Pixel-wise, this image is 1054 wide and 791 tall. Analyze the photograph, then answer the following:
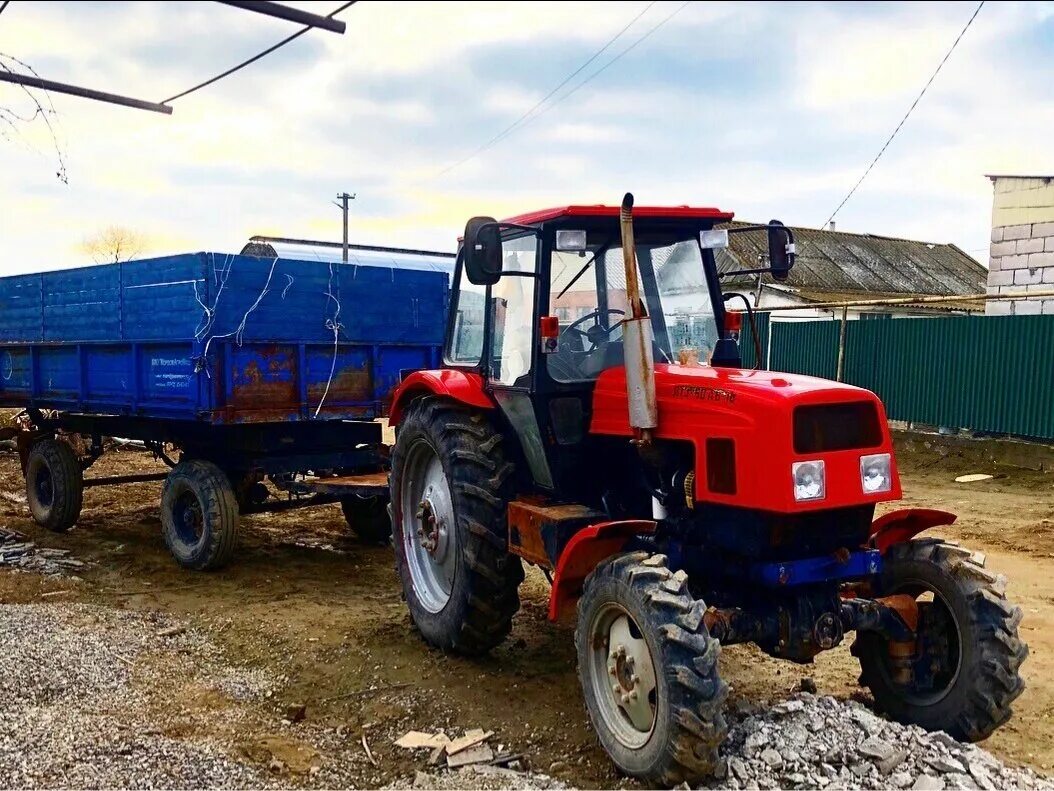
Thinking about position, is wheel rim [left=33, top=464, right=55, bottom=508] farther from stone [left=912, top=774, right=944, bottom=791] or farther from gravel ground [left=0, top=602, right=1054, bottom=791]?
stone [left=912, top=774, right=944, bottom=791]

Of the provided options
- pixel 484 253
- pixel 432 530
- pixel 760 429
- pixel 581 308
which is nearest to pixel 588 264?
pixel 581 308

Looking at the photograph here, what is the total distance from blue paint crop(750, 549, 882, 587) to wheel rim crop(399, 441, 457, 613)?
1857mm

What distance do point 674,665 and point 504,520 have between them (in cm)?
159

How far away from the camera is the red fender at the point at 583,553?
388 cm

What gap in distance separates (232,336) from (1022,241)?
12637 mm

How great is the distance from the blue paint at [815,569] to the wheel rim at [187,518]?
4.92 meters

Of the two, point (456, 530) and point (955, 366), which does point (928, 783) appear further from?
point (955, 366)

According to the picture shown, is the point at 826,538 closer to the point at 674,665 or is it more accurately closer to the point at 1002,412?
the point at 674,665

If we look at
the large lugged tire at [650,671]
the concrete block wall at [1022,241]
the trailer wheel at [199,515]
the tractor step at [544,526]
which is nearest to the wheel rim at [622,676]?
the large lugged tire at [650,671]

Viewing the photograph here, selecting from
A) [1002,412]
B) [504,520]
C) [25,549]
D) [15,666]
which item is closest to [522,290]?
[504,520]

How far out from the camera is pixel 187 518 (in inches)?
291

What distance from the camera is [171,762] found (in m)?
3.76

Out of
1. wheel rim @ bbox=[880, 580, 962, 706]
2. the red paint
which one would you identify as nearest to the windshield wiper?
the red paint

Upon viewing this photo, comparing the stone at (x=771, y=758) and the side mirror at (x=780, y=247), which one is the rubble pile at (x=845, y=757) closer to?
the stone at (x=771, y=758)
